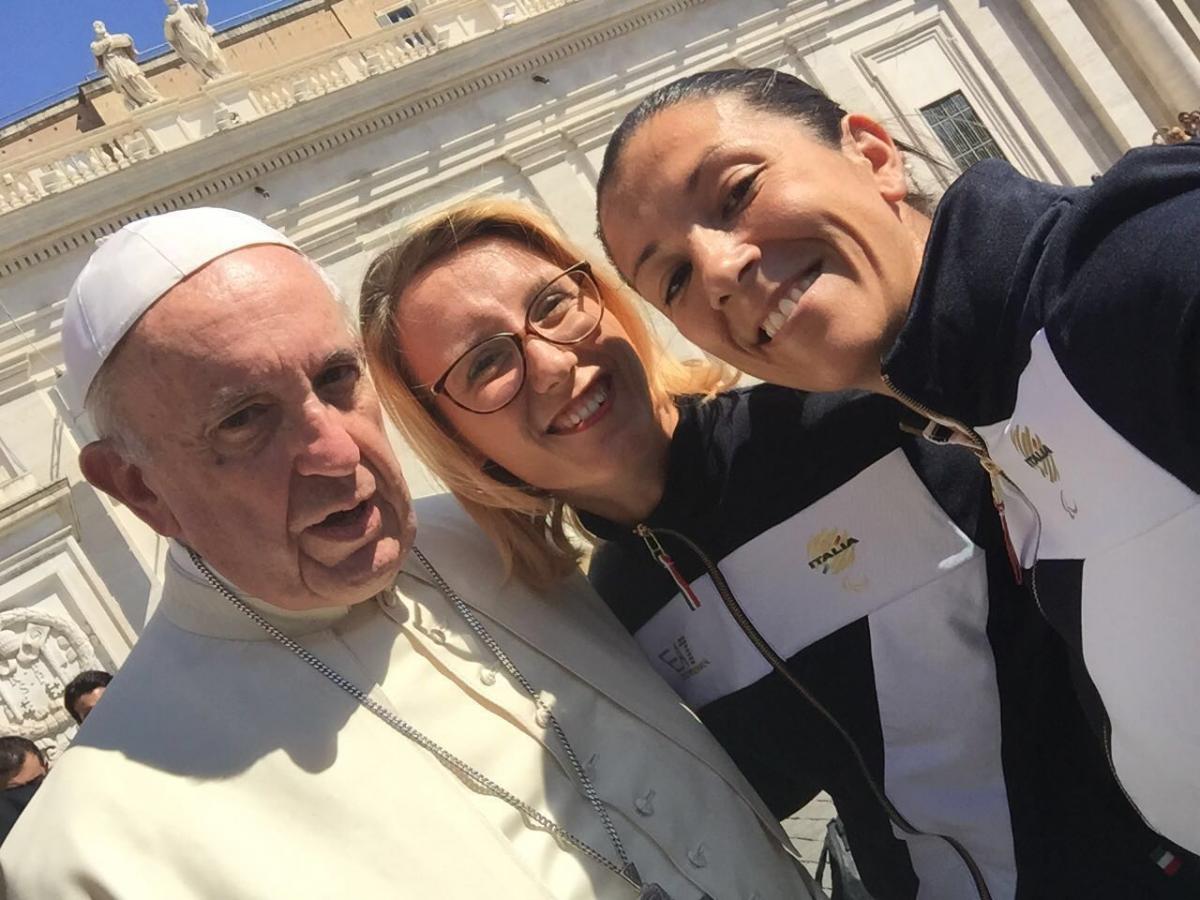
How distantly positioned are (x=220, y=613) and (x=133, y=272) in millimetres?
655

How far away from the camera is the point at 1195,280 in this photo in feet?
3.09

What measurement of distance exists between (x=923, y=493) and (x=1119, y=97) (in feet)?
46.6

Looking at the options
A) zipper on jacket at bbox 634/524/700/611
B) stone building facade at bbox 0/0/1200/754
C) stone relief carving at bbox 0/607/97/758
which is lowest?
zipper on jacket at bbox 634/524/700/611

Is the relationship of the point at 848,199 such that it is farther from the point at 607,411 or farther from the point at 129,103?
the point at 129,103

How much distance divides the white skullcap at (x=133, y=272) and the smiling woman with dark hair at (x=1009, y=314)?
0.72m

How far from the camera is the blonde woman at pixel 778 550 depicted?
1.70m

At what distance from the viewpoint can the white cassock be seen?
143 cm

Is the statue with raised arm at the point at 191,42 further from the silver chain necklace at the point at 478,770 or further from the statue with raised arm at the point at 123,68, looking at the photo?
the silver chain necklace at the point at 478,770

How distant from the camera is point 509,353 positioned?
1883mm

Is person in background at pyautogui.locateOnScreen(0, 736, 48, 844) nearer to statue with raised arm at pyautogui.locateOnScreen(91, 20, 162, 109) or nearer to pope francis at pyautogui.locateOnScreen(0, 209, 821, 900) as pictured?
pope francis at pyautogui.locateOnScreen(0, 209, 821, 900)

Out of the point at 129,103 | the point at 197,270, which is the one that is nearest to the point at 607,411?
the point at 197,270

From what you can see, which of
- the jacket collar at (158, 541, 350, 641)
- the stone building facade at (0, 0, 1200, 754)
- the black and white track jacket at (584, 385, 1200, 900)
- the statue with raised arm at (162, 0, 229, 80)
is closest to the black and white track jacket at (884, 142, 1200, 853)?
the black and white track jacket at (584, 385, 1200, 900)

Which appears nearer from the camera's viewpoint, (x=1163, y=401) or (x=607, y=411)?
(x=1163, y=401)

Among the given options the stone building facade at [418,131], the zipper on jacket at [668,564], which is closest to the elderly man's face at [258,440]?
the zipper on jacket at [668,564]
